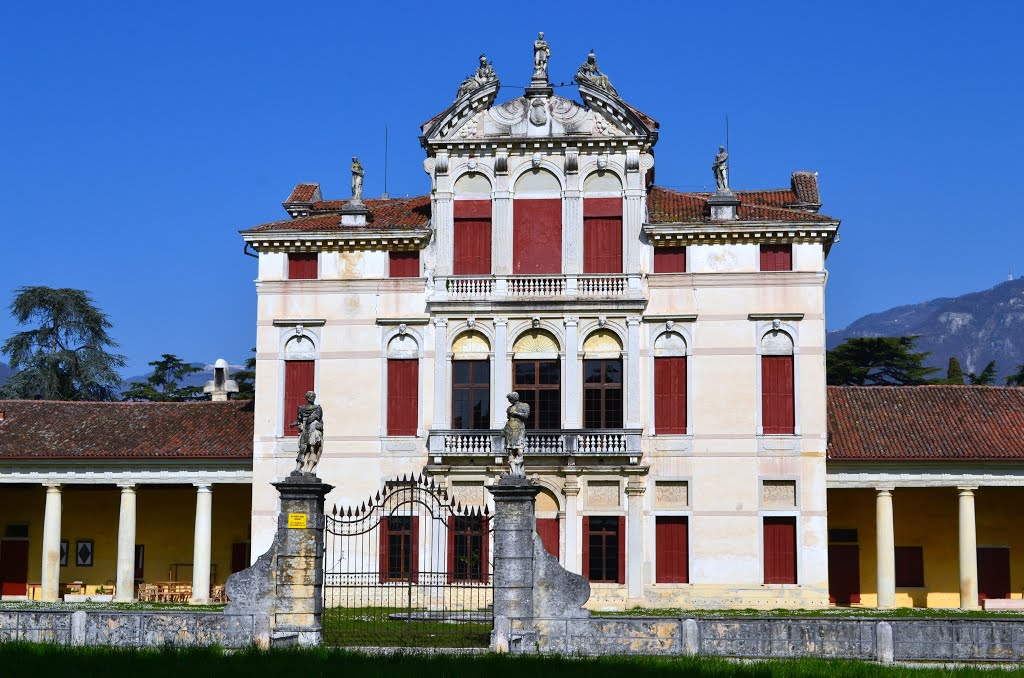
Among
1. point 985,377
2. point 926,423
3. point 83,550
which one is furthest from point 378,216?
point 985,377

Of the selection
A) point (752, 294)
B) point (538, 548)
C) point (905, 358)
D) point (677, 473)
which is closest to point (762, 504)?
point (677, 473)

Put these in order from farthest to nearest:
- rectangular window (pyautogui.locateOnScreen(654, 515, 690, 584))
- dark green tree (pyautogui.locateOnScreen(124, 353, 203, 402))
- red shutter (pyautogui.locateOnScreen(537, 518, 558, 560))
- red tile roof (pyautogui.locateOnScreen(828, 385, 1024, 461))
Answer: dark green tree (pyautogui.locateOnScreen(124, 353, 203, 402))
red tile roof (pyautogui.locateOnScreen(828, 385, 1024, 461))
red shutter (pyautogui.locateOnScreen(537, 518, 558, 560))
rectangular window (pyautogui.locateOnScreen(654, 515, 690, 584))

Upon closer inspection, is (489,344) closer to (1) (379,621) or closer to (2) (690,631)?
(1) (379,621)

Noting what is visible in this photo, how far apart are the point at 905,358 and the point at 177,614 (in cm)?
5366

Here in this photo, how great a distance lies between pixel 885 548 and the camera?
4103 centimetres

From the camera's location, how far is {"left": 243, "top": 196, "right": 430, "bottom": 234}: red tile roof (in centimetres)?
4219

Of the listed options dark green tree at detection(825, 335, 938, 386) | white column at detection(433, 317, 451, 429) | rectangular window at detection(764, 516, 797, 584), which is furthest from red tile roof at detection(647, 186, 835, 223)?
dark green tree at detection(825, 335, 938, 386)

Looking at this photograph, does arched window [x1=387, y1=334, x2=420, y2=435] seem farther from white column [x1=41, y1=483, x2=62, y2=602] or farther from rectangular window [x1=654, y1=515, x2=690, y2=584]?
white column [x1=41, y1=483, x2=62, y2=602]

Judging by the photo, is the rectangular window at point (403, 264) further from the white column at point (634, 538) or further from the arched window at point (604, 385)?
the white column at point (634, 538)

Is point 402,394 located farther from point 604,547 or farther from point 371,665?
point 371,665

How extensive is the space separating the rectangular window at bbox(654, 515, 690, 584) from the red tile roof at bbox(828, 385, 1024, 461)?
481 centimetres

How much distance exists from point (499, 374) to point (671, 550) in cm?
676

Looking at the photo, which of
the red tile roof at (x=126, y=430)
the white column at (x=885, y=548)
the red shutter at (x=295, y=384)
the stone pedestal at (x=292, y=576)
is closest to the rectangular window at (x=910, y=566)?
the white column at (x=885, y=548)

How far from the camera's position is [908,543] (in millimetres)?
44219
